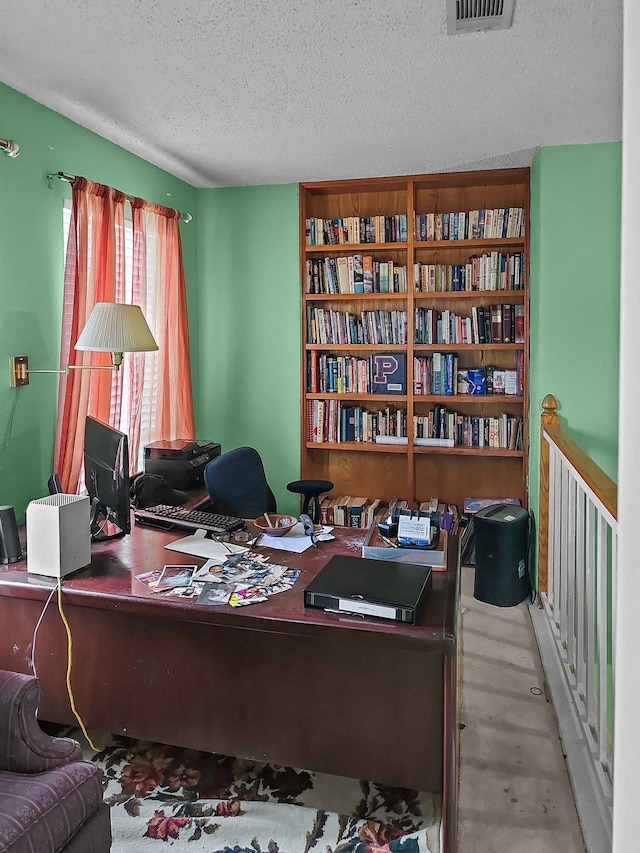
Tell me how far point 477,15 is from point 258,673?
216 centimetres

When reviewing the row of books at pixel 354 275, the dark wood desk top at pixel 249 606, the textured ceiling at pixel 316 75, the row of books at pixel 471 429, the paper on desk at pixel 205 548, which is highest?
the textured ceiling at pixel 316 75

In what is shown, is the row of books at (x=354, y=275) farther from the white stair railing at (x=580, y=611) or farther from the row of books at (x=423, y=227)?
the white stair railing at (x=580, y=611)

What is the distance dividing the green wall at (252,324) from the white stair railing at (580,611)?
1719 mm

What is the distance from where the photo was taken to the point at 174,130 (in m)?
3.22

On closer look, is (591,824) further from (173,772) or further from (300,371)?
(300,371)

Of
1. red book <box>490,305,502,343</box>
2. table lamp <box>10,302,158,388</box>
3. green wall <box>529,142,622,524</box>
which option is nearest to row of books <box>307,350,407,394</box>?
red book <box>490,305,502,343</box>

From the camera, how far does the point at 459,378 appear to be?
4.27 metres

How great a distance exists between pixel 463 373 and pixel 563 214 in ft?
3.70

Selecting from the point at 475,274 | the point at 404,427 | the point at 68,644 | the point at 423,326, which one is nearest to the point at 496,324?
the point at 475,274

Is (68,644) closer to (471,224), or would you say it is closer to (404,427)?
(404,427)

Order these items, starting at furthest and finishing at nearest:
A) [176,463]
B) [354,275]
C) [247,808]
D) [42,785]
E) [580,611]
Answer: [354,275] < [176,463] < [580,611] < [247,808] < [42,785]

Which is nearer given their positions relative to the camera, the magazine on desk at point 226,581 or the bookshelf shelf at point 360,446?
the magazine on desk at point 226,581

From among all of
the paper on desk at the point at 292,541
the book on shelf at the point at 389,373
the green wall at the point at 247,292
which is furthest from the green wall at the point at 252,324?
the paper on desk at the point at 292,541

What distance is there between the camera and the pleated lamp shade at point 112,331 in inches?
105
